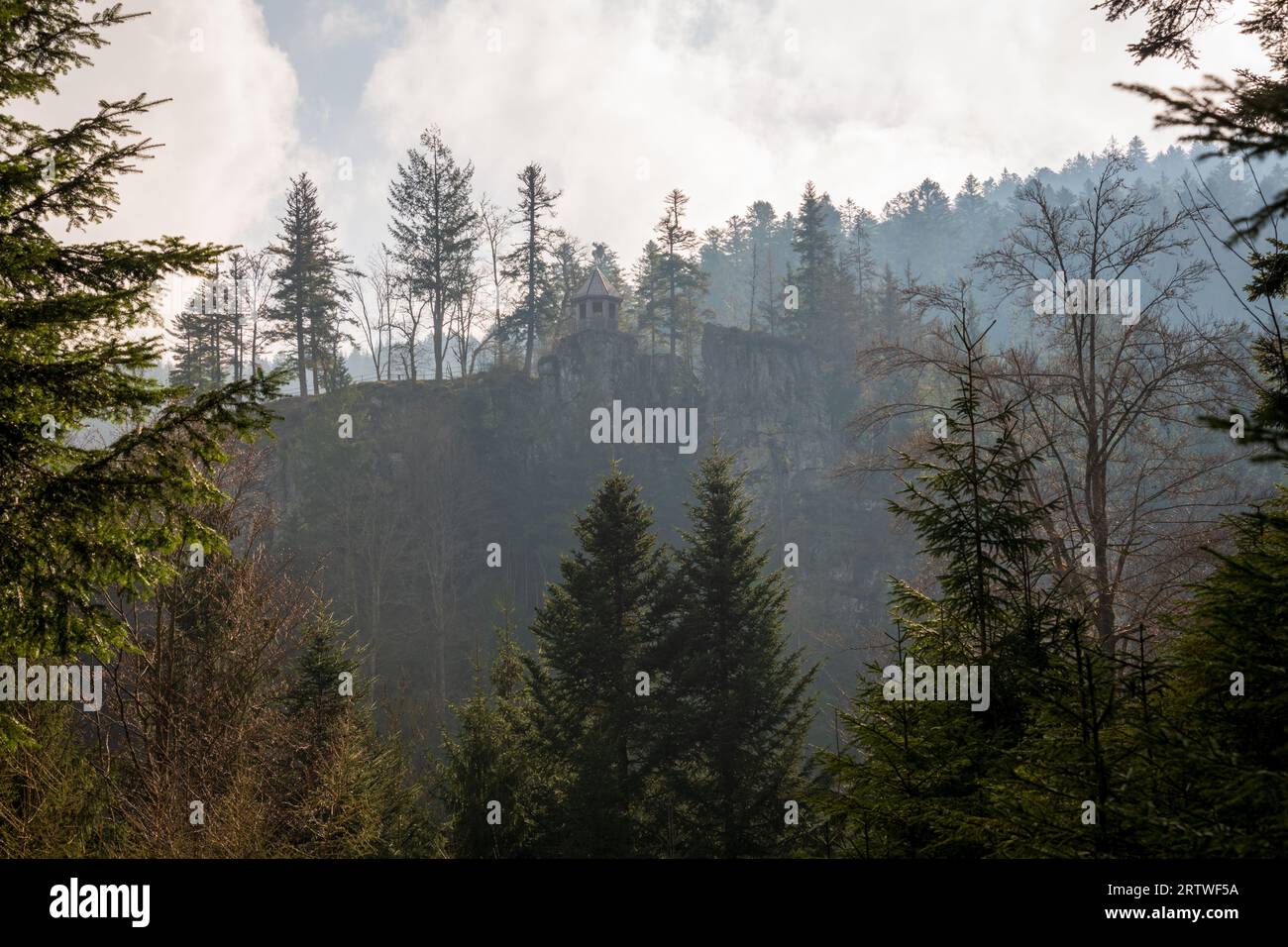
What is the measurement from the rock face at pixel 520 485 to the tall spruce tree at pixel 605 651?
1999 cm

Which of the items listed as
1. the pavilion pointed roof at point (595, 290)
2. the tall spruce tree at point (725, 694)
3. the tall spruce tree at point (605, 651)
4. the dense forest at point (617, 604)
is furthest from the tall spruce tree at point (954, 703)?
the pavilion pointed roof at point (595, 290)

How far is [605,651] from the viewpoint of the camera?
17500 millimetres

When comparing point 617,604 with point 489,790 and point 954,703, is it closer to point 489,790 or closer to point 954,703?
point 489,790

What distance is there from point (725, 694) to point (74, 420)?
1401 cm

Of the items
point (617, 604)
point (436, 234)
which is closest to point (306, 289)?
point (436, 234)

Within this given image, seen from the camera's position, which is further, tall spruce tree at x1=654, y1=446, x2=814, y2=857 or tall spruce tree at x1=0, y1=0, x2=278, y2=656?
tall spruce tree at x1=654, y1=446, x2=814, y2=857

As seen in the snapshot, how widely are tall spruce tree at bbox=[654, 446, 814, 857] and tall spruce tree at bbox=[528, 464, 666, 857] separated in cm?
65

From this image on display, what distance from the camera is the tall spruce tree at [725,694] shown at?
1603 cm

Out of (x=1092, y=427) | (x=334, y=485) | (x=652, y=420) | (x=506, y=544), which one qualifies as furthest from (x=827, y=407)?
(x=1092, y=427)

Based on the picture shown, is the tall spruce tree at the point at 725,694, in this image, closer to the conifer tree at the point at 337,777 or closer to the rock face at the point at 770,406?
the conifer tree at the point at 337,777

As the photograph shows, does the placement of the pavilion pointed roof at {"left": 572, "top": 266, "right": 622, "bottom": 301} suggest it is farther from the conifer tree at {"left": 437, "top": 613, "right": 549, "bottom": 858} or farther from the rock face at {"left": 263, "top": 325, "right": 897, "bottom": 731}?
the conifer tree at {"left": 437, "top": 613, "right": 549, "bottom": 858}

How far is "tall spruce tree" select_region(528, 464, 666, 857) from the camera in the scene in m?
16.6

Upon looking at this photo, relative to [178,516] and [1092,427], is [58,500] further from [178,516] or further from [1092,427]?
[1092,427]

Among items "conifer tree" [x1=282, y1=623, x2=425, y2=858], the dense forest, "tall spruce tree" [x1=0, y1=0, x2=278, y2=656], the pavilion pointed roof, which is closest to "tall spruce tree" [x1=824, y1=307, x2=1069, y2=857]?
the dense forest
